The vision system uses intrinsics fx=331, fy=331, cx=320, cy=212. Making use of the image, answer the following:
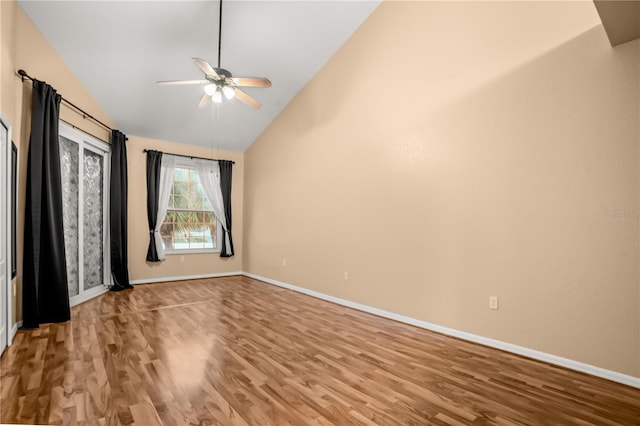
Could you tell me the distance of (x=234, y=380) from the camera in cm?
234

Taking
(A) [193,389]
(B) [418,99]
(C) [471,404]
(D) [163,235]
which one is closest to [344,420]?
(C) [471,404]

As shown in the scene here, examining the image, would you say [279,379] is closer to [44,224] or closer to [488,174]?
[488,174]

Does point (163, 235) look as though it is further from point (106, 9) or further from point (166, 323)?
point (106, 9)

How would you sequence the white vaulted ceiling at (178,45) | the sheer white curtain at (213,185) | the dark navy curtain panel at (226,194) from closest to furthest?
1. the white vaulted ceiling at (178,45)
2. the sheer white curtain at (213,185)
3. the dark navy curtain panel at (226,194)

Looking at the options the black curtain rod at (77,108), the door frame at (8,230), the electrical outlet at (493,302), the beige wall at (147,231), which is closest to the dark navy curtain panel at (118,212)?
the black curtain rod at (77,108)

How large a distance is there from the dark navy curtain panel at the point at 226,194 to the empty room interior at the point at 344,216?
1097mm

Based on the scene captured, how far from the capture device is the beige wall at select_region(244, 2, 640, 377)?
2.46m

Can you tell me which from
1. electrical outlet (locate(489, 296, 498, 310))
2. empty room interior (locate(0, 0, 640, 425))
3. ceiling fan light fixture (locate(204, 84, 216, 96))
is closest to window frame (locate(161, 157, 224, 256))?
empty room interior (locate(0, 0, 640, 425))

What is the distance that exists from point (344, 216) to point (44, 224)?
346cm

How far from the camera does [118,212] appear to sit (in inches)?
209

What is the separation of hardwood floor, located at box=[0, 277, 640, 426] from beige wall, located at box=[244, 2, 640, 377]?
434 mm

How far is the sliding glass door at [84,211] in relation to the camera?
4.39 meters

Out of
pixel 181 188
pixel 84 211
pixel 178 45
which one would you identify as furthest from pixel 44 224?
pixel 181 188

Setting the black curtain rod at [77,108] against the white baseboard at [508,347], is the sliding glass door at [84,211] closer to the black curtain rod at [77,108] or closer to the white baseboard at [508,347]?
the black curtain rod at [77,108]
